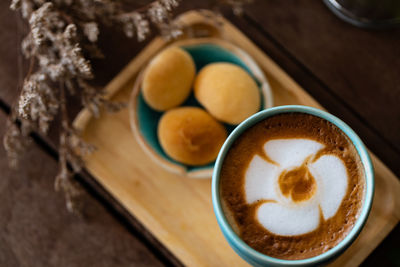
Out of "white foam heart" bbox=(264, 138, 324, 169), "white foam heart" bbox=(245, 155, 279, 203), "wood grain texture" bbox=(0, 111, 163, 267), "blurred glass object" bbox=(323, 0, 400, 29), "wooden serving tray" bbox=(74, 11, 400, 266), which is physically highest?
"blurred glass object" bbox=(323, 0, 400, 29)

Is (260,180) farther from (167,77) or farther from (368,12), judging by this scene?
(368,12)

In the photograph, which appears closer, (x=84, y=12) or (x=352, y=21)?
(x=84, y=12)

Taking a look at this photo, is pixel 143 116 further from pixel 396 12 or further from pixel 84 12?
pixel 396 12

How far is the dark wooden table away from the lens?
70 cm

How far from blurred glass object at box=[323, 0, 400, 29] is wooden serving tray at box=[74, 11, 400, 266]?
170 millimetres

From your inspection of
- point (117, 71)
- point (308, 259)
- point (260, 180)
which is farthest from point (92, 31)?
point (308, 259)

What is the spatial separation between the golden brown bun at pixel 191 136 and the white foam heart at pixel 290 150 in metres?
0.13

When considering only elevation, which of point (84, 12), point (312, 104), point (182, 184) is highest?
point (84, 12)

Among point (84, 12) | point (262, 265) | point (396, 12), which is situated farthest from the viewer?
point (396, 12)

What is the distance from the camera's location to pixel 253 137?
53 centimetres

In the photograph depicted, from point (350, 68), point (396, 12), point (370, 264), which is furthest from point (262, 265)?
point (396, 12)

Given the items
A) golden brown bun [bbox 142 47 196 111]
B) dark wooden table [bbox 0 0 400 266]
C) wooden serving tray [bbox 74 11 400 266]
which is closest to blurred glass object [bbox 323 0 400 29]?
dark wooden table [bbox 0 0 400 266]

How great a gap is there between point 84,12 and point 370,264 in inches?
23.7

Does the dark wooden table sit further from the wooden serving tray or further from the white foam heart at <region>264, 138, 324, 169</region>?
the white foam heart at <region>264, 138, 324, 169</region>
